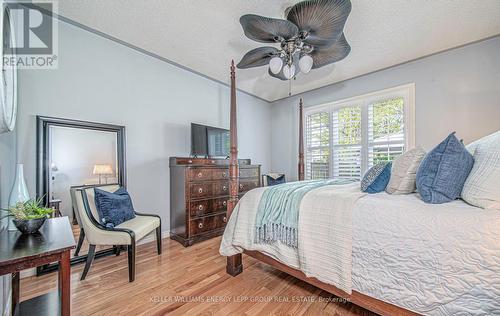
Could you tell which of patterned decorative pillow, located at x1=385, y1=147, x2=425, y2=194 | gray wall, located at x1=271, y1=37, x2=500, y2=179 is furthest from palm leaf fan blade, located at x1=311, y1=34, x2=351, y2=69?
gray wall, located at x1=271, y1=37, x2=500, y2=179

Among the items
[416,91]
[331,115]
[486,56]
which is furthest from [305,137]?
[486,56]

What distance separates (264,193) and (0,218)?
1753 millimetres

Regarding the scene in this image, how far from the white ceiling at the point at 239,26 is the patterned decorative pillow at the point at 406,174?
1496 millimetres

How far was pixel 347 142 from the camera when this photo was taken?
3.77 m

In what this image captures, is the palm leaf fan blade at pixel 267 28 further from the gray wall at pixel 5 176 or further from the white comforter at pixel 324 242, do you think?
the gray wall at pixel 5 176

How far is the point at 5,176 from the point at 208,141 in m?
2.24

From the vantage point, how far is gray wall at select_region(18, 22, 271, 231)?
206 centimetres

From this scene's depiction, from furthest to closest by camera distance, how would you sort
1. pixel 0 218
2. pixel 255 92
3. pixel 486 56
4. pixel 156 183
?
pixel 255 92 → pixel 156 183 → pixel 486 56 → pixel 0 218

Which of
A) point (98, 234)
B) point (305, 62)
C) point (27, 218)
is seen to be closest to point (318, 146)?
point (305, 62)

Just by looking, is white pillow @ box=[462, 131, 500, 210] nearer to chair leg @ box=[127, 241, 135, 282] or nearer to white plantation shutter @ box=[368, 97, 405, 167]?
white plantation shutter @ box=[368, 97, 405, 167]

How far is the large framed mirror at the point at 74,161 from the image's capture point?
80.6 inches

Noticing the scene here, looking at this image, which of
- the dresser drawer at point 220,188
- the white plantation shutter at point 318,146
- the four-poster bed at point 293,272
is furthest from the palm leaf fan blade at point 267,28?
the white plantation shutter at point 318,146

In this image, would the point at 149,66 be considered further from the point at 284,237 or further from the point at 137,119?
the point at 284,237

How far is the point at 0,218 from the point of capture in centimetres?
126
